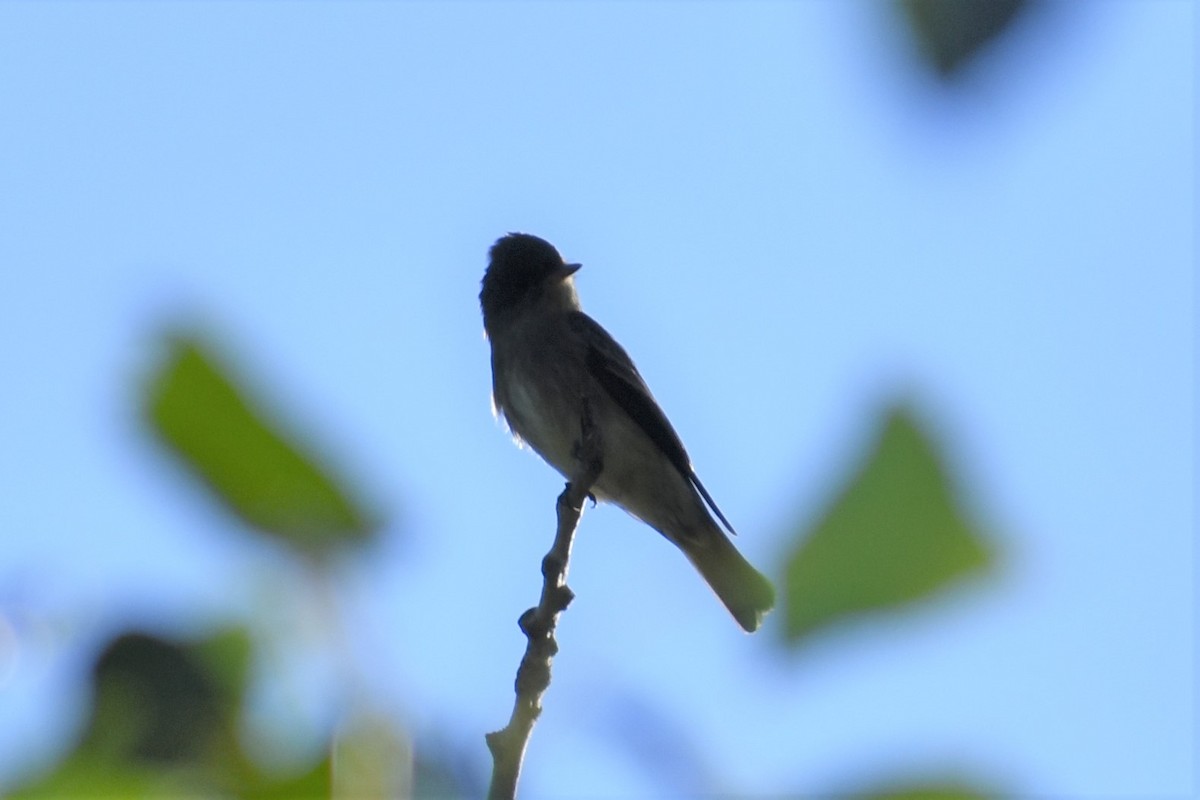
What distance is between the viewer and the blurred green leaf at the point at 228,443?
1.99ft

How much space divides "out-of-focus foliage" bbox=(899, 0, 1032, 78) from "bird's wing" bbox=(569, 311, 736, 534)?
7.00 metres

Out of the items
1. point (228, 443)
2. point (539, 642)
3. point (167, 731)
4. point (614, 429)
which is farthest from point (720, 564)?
point (228, 443)

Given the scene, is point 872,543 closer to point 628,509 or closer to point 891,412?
point 891,412

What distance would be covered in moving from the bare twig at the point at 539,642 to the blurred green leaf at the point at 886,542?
0.47 m

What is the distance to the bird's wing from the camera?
772 centimetres

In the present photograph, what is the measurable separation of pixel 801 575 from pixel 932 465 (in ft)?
0.26

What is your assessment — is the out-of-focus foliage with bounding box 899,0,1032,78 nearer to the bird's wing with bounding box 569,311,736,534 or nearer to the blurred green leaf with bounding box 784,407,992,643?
the blurred green leaf with bounding box 784,407,992,643

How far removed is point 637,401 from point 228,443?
720 cm

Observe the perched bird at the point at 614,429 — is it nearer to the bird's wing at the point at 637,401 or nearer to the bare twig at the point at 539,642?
the bird's wing at the point at 637,401

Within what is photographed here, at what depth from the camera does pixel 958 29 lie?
23.0 inches

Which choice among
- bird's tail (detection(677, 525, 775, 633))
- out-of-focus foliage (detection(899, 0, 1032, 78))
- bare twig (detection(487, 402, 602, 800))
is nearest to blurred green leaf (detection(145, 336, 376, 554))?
out-of-focus foliage (detection(899, 0, 1032, 78))

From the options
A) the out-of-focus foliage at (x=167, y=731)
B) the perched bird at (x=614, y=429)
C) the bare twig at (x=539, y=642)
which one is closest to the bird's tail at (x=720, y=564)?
the perched bird at (x=614, y=429)

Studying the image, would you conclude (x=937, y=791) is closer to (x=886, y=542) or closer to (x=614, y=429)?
(x=886, y=542)

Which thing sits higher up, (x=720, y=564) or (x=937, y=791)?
(x=720, y=564)
